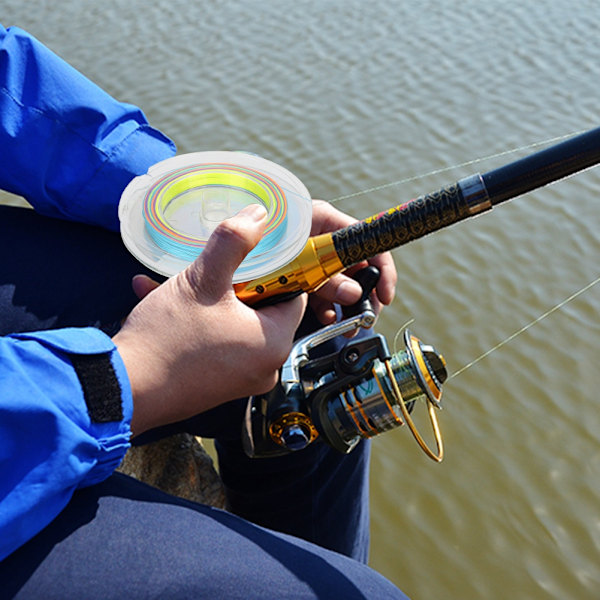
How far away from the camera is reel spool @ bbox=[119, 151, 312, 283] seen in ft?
3.43

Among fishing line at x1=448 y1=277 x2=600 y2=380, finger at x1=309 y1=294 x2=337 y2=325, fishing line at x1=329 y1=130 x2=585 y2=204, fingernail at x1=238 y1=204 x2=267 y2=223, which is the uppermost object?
fingernail at x1=238 y1=204 x2=267 y2=223

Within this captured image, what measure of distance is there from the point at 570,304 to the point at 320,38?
237 cm

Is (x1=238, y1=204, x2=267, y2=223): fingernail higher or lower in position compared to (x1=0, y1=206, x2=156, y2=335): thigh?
higher

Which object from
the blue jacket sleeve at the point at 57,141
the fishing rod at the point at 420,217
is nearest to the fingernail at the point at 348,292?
the fishing rod at the point at 420,217

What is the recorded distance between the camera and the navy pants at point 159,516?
816 millimetres

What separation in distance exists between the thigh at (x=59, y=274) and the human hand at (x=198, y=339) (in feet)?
0.63

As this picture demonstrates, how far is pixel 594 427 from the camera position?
6.32 ft

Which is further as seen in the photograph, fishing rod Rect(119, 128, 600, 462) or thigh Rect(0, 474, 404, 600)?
fishing rod Rect(119, 128, 600, 462)

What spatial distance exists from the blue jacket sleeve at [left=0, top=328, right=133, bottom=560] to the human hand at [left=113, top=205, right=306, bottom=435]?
0.26 feet

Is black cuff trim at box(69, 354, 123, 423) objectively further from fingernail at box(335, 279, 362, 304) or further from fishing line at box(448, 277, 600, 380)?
fishing line at box(448, 277, 600, 380)

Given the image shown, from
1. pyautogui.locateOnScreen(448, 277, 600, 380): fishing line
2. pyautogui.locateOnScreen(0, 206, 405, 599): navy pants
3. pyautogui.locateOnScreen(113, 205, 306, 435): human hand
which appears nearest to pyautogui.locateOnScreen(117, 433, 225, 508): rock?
pyautogui.locateOnScreen(0, 206, 405, 599): navy pants

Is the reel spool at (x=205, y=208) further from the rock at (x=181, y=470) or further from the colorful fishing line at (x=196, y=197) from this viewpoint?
the rock at (x=181, y=470)

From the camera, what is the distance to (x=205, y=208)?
114 cm

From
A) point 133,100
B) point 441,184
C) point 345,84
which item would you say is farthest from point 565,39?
point 133,100
